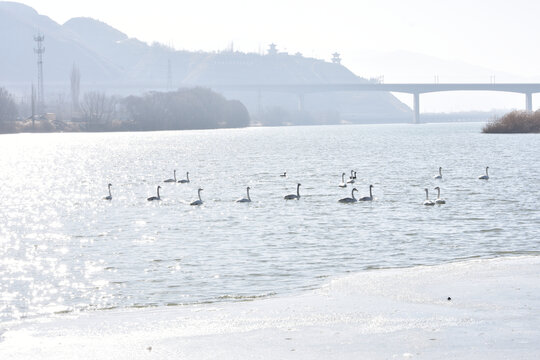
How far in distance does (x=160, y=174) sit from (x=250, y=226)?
37.0 meters

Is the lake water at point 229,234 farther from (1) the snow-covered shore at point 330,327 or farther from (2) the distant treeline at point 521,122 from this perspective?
(2) the distant treeline at point 521,122

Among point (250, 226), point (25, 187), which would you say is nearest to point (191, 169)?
point (25, 187)

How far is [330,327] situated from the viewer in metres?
15.3

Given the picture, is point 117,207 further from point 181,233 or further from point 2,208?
point 181,233

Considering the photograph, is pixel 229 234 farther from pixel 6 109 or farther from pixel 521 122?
pixel 6 109

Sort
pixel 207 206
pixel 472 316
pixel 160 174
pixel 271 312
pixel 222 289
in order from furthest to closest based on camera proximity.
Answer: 1. pixel 160 174
2. pixel 207 206
3. pixel 222 289
4. pixel 271 312
5. pixel 472 316

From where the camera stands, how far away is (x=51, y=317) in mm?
17203

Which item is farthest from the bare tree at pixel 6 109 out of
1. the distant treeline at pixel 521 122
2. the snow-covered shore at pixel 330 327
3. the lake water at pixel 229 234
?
the snow-covered shore at pixel 330 327

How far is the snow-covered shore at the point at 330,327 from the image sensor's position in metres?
13.7

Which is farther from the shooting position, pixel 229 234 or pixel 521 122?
pixel 521 122

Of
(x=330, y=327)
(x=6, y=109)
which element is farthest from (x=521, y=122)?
(x=330, y=327)

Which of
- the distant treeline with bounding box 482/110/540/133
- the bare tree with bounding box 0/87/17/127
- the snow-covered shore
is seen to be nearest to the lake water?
the snow-covered shore

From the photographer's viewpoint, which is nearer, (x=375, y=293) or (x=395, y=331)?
(x=395, y=331)

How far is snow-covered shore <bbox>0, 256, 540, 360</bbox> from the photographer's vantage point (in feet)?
44.9
